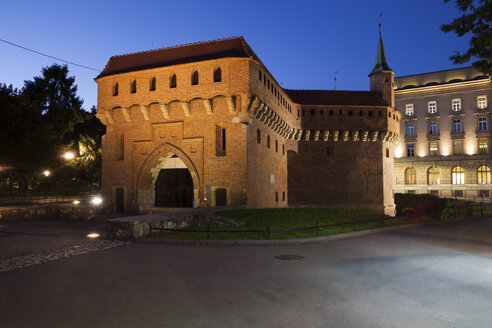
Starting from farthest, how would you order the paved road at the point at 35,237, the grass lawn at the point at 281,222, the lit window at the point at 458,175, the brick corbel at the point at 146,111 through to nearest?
the lit window at the point at 458,175, the brick corbel at the point at 146,111, the grass lawn at the point at 281,222, the paved road at the point at 35,237

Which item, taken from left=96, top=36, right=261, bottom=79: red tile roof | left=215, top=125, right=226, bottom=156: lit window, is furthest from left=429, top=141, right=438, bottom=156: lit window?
left=215, top=125, right=226, bottom=156: lit window

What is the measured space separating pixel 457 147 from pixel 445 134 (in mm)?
2440

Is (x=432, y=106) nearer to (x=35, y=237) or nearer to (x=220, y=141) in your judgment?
(x=220, y=141)

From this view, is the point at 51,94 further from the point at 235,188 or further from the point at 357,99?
the point at 357,99

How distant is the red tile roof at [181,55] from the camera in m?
21.8

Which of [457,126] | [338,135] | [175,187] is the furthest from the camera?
[457,126]

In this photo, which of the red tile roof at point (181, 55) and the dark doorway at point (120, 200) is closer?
the red tile roof at point (181, 55)

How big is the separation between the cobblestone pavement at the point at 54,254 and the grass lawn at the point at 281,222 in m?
1.92

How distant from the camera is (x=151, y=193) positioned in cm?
2464

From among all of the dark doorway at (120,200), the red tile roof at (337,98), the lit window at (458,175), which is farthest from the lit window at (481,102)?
the dark doorway at (120,200)

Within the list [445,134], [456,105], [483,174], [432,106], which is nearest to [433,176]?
[483,174]

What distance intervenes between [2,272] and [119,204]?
1691cm

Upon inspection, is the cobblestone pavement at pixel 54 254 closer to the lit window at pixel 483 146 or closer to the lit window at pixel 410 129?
the lit window at pixel 410 129

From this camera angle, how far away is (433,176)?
164 feet
